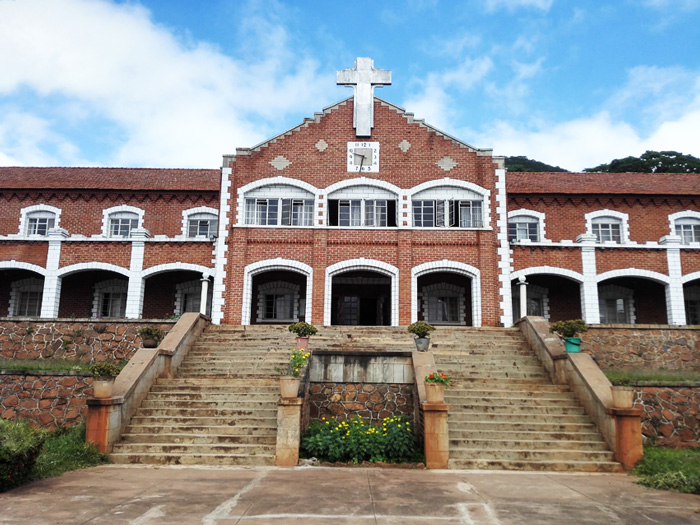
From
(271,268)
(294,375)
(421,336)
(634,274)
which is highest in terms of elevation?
(634,274)

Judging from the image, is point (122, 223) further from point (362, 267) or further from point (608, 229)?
point (608, 229)

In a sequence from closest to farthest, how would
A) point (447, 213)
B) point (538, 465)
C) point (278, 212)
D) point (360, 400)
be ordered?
1. point (538, 465)
2. point (360, 400)
3. point (447, 213)
4. point (278, 212)

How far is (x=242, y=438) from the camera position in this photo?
1027 centimetres

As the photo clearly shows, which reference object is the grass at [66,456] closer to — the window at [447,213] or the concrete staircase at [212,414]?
the concrete staircase at [212,414]

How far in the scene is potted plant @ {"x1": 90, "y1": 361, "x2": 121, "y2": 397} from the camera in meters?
10.1

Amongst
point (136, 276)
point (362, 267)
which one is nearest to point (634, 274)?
point (362, 267)

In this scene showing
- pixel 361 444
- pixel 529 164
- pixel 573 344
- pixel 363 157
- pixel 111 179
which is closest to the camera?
pixel 361 444

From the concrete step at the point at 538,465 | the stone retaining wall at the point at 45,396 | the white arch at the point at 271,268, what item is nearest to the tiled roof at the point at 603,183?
the white arch at the point at 271,268

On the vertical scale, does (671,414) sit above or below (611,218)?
below

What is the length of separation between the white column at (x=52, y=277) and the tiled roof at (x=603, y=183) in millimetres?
17978

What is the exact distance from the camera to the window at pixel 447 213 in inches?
778

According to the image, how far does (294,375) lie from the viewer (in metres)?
10.9

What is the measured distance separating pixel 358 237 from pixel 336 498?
13.0 meters

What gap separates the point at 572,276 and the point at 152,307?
16.8m
